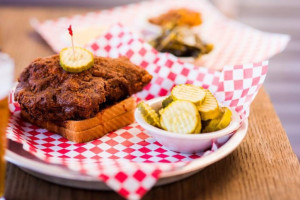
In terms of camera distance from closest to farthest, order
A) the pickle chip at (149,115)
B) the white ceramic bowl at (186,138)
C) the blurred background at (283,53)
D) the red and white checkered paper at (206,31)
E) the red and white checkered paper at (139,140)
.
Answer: the red and white checkered paper at (139,140)
the white ceramic bowl at (186,138)
the pickle chip at (149,115)
the red and white checkered paper at (206,31)
the blurred background at (283,53)

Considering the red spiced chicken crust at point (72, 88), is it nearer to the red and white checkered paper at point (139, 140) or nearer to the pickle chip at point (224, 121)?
the red and white checkered paper at point (139, 140)

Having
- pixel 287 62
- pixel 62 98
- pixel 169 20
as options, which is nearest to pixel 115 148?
pixel 62 98

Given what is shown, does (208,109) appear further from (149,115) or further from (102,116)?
(102,116)

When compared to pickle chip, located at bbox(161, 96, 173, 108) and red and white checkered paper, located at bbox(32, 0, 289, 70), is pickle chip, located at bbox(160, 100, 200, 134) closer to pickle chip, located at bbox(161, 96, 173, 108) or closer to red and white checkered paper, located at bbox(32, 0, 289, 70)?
pickle chip, located at bbox(161, 96, 173, 108)

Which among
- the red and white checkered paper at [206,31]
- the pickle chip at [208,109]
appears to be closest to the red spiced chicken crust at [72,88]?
the pickle chip at [208,109]

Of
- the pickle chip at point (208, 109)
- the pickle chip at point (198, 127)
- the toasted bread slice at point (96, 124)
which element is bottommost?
the toasted bread slice at point (96, 124)

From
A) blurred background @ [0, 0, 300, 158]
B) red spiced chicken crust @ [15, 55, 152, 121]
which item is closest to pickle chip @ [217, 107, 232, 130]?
red spiced chicken crust @ [15, 55, 152, 121]

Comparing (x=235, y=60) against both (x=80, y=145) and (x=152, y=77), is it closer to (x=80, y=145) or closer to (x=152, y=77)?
(x=152, y=77)

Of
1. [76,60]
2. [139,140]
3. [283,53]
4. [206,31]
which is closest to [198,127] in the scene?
[139,140]
